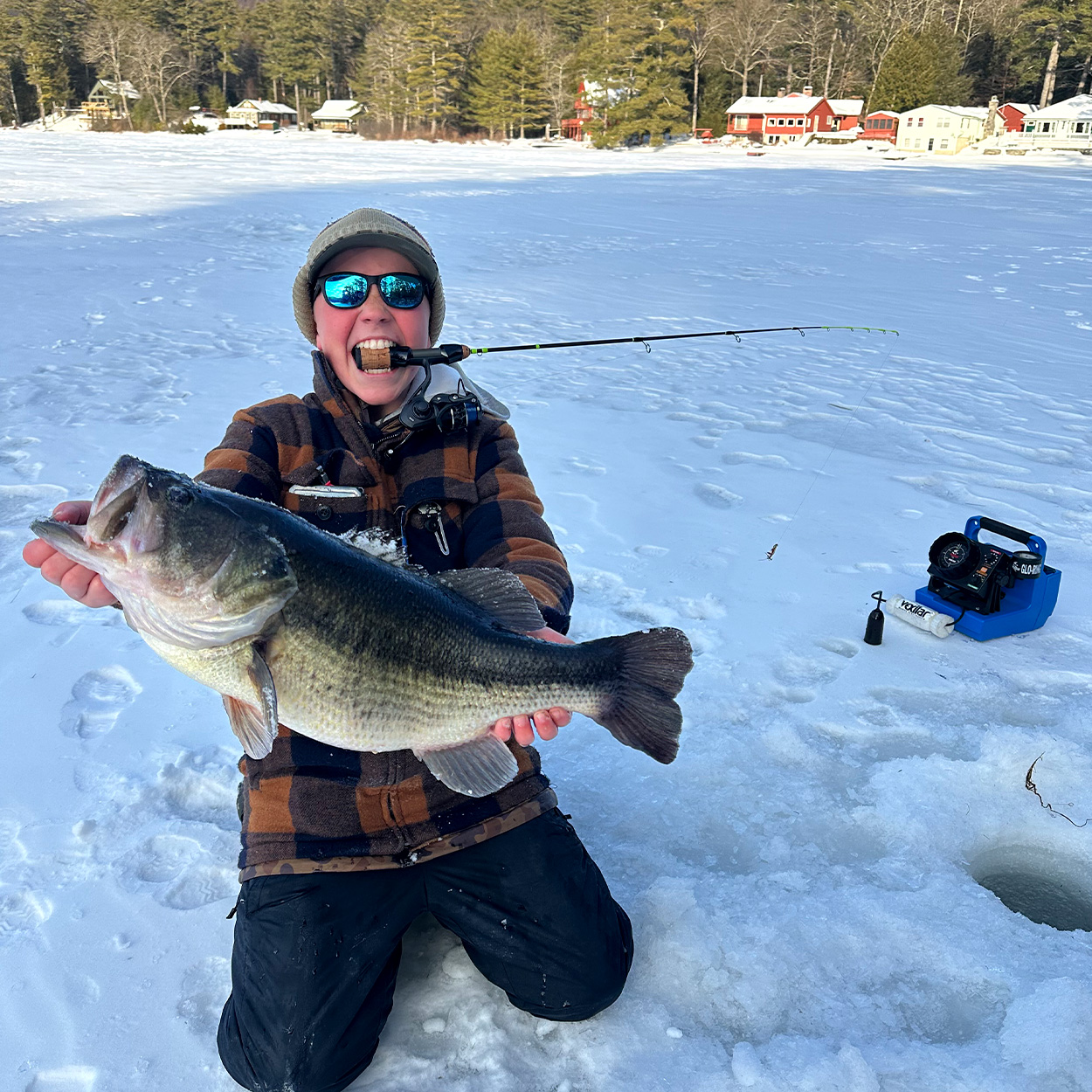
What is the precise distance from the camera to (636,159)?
33875 millimetres

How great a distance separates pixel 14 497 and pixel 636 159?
33.7m

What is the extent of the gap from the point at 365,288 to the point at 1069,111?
161ft

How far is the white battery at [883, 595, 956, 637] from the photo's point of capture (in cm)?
342

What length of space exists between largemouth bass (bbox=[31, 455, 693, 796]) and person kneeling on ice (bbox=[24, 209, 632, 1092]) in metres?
0.13

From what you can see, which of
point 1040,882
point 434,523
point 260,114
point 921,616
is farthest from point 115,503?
point 260,114

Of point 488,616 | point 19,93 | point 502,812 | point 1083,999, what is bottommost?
point 1083,999

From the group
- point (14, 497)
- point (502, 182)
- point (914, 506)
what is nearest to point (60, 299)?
point (14, 497)

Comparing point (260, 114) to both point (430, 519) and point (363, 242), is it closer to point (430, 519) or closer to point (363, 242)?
point (363, 242)

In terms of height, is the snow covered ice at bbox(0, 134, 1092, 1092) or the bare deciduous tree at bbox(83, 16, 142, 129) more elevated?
the bare deciduous tree at bbox(83, 16, 142, 129)

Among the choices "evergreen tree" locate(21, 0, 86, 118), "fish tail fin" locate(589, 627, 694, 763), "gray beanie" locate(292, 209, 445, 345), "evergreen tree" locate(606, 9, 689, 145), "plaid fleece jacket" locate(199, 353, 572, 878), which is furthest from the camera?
"evergreen tree" locate(21, 0, 86, 118)

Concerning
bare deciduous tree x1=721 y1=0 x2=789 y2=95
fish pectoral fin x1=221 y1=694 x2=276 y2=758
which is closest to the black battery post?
fish pectoral fin x1=221 y1=694 x2=276 y2=758

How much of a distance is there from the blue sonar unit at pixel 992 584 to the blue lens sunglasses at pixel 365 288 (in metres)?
2.39

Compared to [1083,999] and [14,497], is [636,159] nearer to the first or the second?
[14,497]

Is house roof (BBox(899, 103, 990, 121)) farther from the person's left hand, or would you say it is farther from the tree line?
the person's left hand
